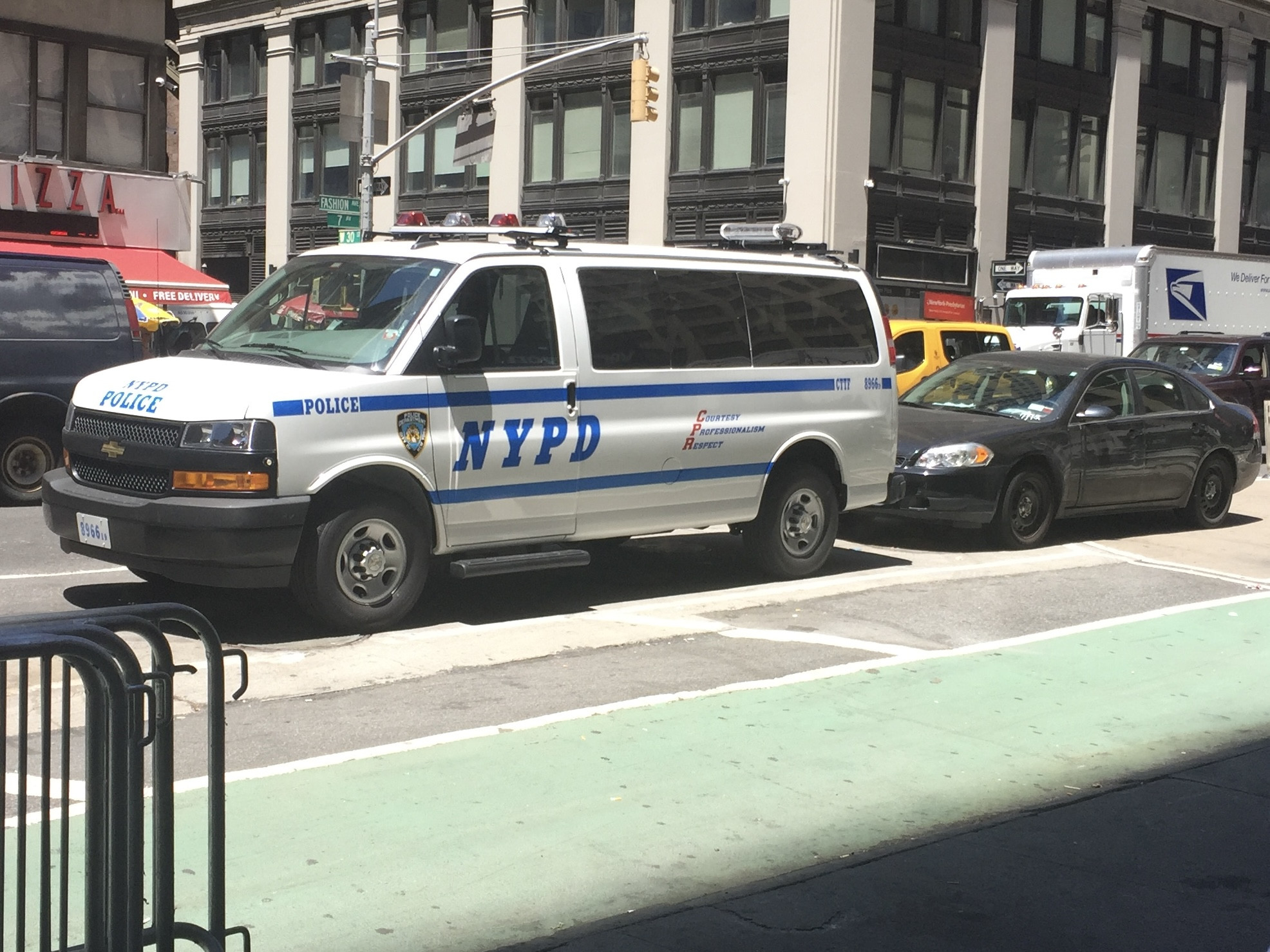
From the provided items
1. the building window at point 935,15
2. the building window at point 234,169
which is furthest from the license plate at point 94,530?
the building window at point 234,169

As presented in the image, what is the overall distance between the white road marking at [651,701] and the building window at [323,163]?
123ft

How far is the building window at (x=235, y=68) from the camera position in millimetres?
48125

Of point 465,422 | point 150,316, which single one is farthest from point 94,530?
point 150,316

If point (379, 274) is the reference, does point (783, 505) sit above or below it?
below

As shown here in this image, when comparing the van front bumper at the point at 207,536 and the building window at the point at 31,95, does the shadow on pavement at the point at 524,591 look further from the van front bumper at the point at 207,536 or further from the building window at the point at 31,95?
the building window at the point at 31,95

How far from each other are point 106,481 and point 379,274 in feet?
6.08

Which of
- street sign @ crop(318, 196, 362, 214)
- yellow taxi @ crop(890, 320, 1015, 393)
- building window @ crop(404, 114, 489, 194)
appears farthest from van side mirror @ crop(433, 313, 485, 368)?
building window @ crop(404, 114, 489, 194)


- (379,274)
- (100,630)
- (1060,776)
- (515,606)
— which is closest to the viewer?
(100,630)

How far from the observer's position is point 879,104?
1400 inches

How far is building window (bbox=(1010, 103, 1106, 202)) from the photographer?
39.7 m

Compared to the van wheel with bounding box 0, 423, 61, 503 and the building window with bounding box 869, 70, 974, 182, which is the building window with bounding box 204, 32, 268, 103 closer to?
the building window with bounding box 869, 70, 974, 182

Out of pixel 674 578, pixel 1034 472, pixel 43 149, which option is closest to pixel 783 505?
pixel 674 578

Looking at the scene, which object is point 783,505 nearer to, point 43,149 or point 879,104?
point 43,149

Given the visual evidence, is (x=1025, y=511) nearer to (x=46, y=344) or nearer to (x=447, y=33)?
(x=46, y=344)
